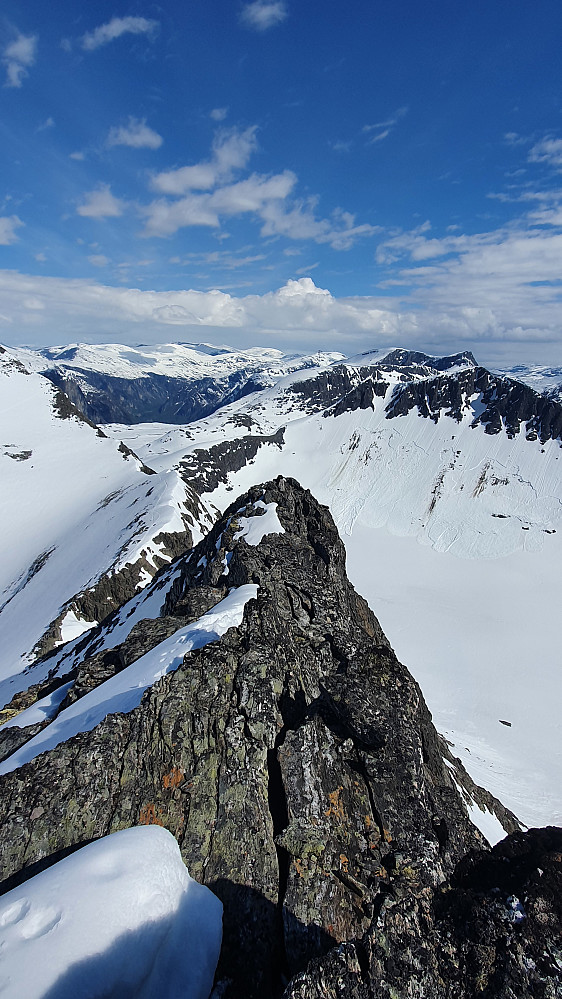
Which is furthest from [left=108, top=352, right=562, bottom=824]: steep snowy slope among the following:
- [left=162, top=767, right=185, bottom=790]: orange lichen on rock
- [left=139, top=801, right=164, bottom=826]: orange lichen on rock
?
[left=139, top=801, right=164, bottom=826]: orange lichen on rock

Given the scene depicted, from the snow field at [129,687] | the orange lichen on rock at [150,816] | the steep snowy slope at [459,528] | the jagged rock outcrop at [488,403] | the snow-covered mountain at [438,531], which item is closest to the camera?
the orange lichen on rock at [150,816]

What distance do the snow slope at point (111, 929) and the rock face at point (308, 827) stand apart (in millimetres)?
1006

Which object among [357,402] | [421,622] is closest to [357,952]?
[421,622]

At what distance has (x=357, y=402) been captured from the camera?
19238cm

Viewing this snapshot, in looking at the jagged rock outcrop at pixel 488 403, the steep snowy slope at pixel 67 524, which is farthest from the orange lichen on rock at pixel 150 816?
the jagged rock outcrop at pixel 488 403

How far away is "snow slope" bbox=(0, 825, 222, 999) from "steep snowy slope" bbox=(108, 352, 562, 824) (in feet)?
125

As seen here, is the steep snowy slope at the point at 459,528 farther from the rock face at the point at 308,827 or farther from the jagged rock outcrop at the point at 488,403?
the rock face at the point at 308,827

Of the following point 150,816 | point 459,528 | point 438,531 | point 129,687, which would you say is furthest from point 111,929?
point 459,528

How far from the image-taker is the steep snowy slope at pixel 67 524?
5441 centimetres

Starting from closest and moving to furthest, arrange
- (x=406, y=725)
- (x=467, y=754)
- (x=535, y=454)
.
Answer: (x=406, y=725) → (x=467, y=754) → (x=535, y=454)

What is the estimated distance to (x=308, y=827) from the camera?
36.8 feet

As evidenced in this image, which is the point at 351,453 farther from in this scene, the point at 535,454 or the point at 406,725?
the point at 406,725

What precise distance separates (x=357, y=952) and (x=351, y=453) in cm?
16422

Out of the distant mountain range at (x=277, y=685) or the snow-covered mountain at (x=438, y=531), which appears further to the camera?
the snow-covered mountain at (x=438, y=531)
